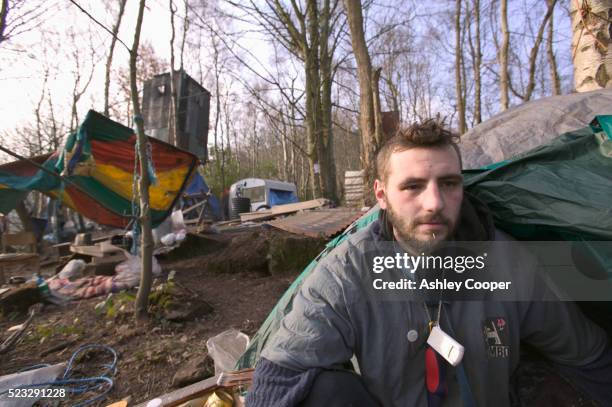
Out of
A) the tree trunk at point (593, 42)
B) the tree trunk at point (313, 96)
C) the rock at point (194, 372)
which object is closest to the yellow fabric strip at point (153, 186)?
the rock at point (194, 372)

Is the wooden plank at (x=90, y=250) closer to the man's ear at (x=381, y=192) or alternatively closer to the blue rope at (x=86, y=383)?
the blue rope at (x=86, y=383)

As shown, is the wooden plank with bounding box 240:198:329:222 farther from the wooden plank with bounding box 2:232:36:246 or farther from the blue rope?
the blue rope

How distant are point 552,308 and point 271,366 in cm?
114

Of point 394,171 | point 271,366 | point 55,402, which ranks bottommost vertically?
point 55,402

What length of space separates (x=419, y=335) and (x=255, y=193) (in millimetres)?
15648

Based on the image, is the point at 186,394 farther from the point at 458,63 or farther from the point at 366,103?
the point at 458,63

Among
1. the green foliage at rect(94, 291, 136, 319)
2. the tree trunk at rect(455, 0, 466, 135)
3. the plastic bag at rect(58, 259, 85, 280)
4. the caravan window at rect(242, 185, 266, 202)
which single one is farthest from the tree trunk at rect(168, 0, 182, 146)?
the tree trunk at rect(455, 0, 466, 135)

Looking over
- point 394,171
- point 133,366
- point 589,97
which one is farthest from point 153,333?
point 589,97

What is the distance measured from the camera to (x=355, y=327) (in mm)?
1285

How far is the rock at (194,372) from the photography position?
226 centimetres

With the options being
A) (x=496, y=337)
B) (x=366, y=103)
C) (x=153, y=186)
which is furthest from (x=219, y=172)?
(x=496, y=337)

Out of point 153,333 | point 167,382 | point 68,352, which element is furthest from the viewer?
point 153,333

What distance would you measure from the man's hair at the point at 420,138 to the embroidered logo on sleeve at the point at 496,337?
68 centimetres

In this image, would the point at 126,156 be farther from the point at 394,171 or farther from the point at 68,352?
the point at 394,171
